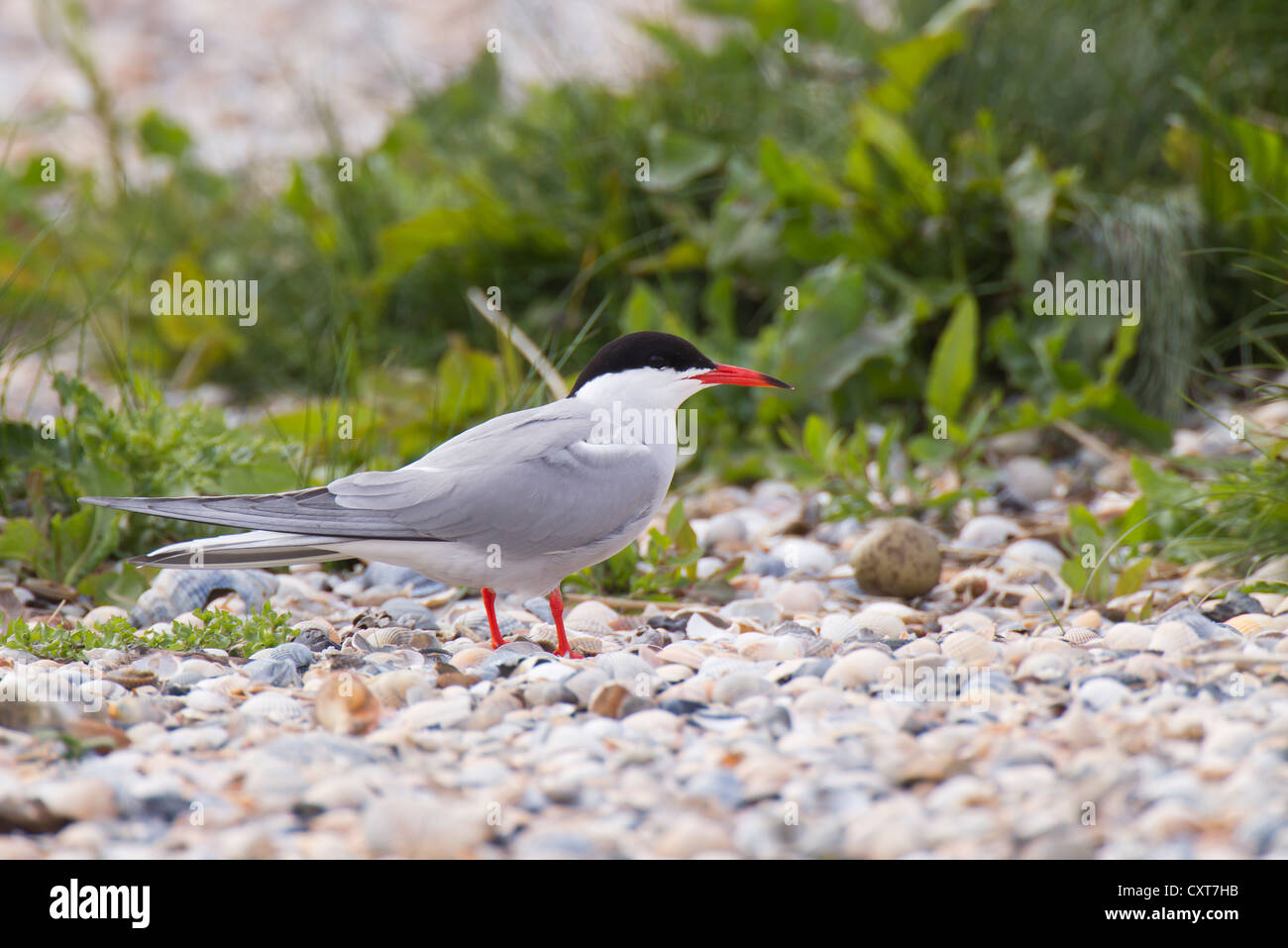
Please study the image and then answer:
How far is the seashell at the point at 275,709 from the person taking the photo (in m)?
2.22

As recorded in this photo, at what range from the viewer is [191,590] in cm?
312

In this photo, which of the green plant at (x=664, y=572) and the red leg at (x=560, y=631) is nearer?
the red leg at (x=560, y=631)

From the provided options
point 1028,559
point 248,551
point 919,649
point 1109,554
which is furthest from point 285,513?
point 1028,559

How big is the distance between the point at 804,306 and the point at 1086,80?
1.72 metres

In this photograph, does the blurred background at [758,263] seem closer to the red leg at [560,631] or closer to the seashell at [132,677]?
the seashell at [132,677]

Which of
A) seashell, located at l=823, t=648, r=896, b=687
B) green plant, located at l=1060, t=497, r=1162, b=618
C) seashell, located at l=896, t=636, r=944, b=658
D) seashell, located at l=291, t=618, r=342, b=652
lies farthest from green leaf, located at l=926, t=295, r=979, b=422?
seashell, located at l=291, t=618, r=342, b=652

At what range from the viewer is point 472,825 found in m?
1.73

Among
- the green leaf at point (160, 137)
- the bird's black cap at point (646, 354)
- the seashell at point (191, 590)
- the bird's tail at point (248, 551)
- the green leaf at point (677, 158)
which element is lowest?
the seashell at point (191, 590)

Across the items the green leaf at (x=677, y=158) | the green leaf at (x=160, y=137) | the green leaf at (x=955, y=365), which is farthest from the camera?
the green leaf at (x=160, y=137)

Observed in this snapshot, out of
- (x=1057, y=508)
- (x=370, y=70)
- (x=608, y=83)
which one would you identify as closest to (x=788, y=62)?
(x=608, y=83)

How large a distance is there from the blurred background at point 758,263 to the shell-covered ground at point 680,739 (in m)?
0.69

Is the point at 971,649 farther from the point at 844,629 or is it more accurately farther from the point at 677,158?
the point at 677,158

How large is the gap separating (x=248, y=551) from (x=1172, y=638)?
5.91ft

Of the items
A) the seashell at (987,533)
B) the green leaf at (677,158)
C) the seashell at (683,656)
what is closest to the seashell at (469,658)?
the seashell at (683,656)
